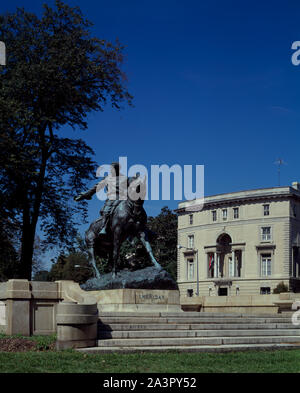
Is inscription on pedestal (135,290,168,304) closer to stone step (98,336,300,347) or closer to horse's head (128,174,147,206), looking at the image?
horse's head (128,174,147,206)

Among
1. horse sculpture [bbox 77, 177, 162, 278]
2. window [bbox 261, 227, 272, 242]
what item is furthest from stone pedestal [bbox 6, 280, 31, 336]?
window [bbox 261, 227, 272, 242]

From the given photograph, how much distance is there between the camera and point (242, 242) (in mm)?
87125

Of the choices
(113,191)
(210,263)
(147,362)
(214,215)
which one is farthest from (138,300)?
(214,215)

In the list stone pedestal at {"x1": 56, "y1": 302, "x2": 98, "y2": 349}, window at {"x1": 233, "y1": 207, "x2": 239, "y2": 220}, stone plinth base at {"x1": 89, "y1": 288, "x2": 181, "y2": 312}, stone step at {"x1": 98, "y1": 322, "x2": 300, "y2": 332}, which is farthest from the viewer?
window at {"x1": 233, "y1": 207, "x2": 239, "y2": 220}

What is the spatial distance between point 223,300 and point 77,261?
65.3 meters

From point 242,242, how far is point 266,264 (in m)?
4.85

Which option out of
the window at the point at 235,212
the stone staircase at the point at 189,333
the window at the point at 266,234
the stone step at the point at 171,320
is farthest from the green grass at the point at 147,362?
the window at the point at 235,212

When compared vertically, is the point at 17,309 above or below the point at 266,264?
above

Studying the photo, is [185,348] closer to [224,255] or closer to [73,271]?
[73,271]

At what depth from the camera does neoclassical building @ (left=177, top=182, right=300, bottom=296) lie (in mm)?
83312

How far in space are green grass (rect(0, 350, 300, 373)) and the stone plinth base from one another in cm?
620

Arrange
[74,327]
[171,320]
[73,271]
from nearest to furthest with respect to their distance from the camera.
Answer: [74,327], [171,320], [73,271]
